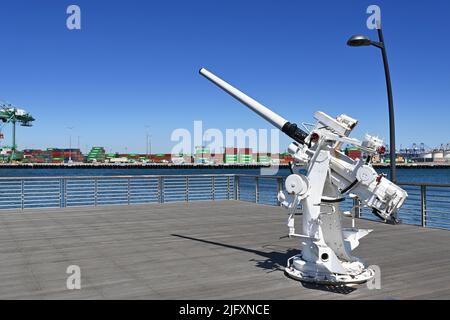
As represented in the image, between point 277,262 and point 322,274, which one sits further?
point 277,262

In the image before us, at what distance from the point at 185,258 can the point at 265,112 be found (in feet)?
8.67

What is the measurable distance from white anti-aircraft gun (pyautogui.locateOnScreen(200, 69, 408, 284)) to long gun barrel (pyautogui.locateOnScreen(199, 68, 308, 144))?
6.6 inches

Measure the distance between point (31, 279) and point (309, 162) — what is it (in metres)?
3.92

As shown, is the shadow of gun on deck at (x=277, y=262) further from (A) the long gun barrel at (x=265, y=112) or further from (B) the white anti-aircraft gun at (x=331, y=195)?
(A) the long gun barrel at (x=265, y=112)

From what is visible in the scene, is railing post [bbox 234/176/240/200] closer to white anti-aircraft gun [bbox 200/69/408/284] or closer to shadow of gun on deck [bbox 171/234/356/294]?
shadow of gun on deck [bbox 171/234/356/294]

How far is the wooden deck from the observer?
5.34 metres

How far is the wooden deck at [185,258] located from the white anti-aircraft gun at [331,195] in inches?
10.8

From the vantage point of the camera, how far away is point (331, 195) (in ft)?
19.1

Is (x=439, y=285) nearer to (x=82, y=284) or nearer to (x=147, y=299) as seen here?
(x=147, y=299)

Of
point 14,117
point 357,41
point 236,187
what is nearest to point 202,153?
point 236,187

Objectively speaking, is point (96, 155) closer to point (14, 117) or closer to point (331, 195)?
point (14, 117)
